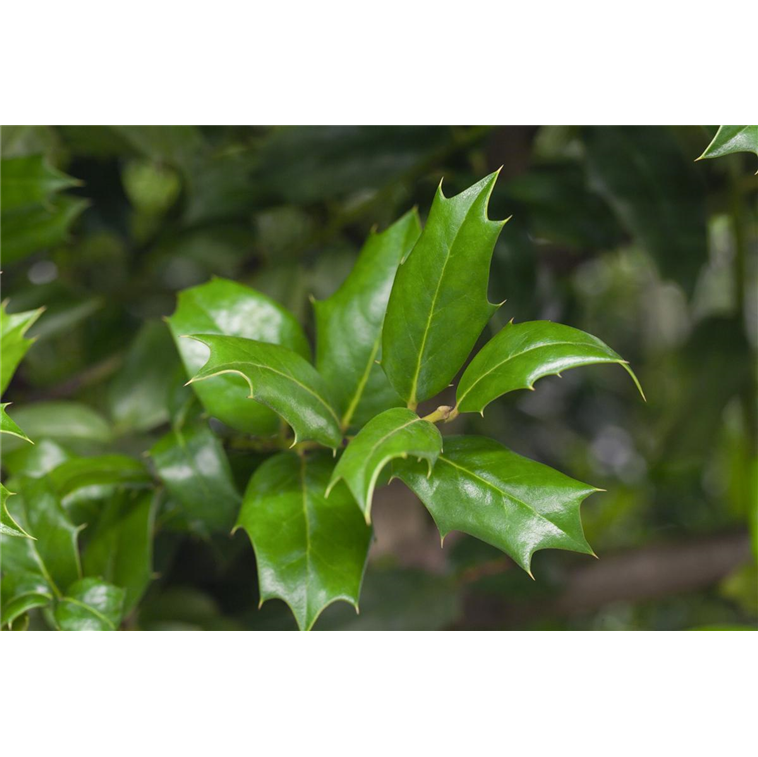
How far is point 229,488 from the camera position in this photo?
421 millimetres

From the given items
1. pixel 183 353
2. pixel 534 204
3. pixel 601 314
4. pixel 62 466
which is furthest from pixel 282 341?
pixel 601 314

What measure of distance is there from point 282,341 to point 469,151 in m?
0.32

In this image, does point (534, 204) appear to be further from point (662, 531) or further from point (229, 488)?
point (662, 531)

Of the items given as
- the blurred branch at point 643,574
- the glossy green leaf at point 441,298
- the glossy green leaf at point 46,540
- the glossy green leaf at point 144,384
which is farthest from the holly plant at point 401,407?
the blurred branch at point 643,574

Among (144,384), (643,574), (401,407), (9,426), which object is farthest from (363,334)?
(643,574)

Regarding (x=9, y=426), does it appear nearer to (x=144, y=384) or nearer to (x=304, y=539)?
(x=304, y=539)

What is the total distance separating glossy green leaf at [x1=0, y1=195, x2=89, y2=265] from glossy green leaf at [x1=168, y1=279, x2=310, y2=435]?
13cm

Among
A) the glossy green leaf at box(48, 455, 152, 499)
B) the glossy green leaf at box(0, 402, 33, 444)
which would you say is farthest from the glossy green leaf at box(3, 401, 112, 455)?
the glossy green leaf at box(0, 402, 33, 444)

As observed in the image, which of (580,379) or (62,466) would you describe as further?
(580,379)

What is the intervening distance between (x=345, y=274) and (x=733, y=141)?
0.39 meters

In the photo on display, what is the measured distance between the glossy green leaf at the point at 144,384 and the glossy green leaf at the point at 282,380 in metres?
0.27

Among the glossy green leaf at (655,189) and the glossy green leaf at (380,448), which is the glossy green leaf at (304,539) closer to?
the glossy green leaf at (380,448)

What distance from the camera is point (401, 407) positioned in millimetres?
350

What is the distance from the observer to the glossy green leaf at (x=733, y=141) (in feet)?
1.07
